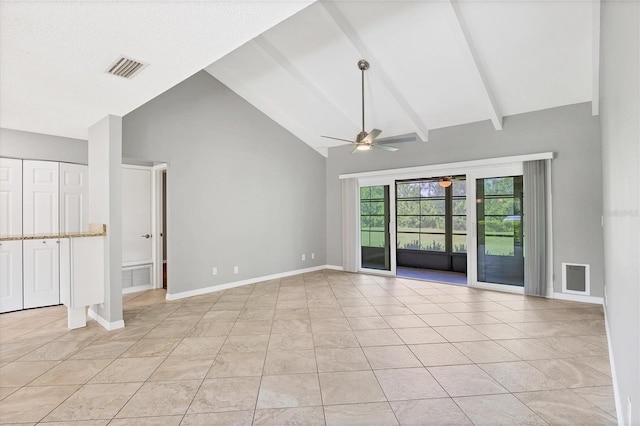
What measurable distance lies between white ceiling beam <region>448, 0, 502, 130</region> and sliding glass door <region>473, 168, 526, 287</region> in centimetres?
104

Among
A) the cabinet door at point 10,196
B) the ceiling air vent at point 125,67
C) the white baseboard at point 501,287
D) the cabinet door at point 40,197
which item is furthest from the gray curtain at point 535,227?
the cabinet door at point 10,196

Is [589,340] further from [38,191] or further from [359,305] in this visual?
[38,191]

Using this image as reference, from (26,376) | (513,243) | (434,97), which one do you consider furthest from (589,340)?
(26,376)

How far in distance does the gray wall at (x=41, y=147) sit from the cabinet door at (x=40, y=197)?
0.11 m

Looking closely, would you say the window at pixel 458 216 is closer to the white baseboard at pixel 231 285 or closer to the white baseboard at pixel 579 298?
the white baseboard at pixel 579 298

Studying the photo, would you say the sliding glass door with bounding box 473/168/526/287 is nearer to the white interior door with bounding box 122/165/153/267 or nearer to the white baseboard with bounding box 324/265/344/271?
the white baseboard with bounding box 324/265/344/271

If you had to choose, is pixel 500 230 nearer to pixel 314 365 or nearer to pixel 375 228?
pixel 375 228

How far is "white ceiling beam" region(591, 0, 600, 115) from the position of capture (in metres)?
3.23

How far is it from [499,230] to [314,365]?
425 cm

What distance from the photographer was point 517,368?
8.58ft

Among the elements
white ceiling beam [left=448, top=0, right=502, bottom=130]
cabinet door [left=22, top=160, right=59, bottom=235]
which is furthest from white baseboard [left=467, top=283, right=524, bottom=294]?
cabinet door [left=22, top=160, right=59, bottom=235]

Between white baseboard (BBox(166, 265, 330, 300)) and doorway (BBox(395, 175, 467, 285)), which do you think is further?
doorway (BBox(395, 175, 467, 285))

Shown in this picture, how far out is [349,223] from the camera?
22.9 ft

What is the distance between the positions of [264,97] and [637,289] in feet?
19.0
